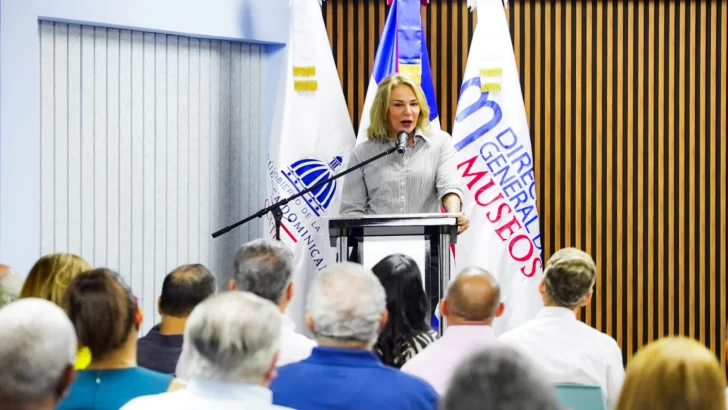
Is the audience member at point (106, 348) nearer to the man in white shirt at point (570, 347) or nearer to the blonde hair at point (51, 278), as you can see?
the blonde hair at point (51, 278)

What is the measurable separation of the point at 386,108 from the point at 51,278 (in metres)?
2.33

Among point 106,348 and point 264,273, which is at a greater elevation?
point 264,273

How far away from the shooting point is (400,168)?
5.49 metres

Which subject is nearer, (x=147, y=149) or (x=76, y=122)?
(x=76, y=122)

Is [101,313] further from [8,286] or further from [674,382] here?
[674,382]

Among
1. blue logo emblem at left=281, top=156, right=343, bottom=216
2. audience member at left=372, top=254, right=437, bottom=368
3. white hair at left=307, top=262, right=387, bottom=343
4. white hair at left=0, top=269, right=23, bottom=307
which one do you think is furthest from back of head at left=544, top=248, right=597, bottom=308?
blue logo emblem at left=281, top=156, right=343, bottom=216

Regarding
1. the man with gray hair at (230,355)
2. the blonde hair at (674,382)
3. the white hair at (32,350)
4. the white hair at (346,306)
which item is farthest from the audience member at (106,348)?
the blonde hair at (674,382)

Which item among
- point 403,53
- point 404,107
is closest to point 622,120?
point 403,53

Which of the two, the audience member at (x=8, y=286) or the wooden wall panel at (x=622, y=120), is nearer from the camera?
the audience member at (x=8, y=286)

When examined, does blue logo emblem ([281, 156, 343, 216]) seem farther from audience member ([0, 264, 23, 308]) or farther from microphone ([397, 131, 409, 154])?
audience member ([0, 264, 23, 308])

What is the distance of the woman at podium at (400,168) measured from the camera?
17.7ft

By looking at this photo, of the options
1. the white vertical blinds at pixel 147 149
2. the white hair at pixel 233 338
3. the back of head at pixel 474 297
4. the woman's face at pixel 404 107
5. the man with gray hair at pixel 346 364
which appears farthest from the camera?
the white vertical blinds at pixel 147 149

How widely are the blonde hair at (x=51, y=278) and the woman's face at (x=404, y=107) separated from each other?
2.21 meters

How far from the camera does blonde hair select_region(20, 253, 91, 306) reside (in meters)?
3.44
